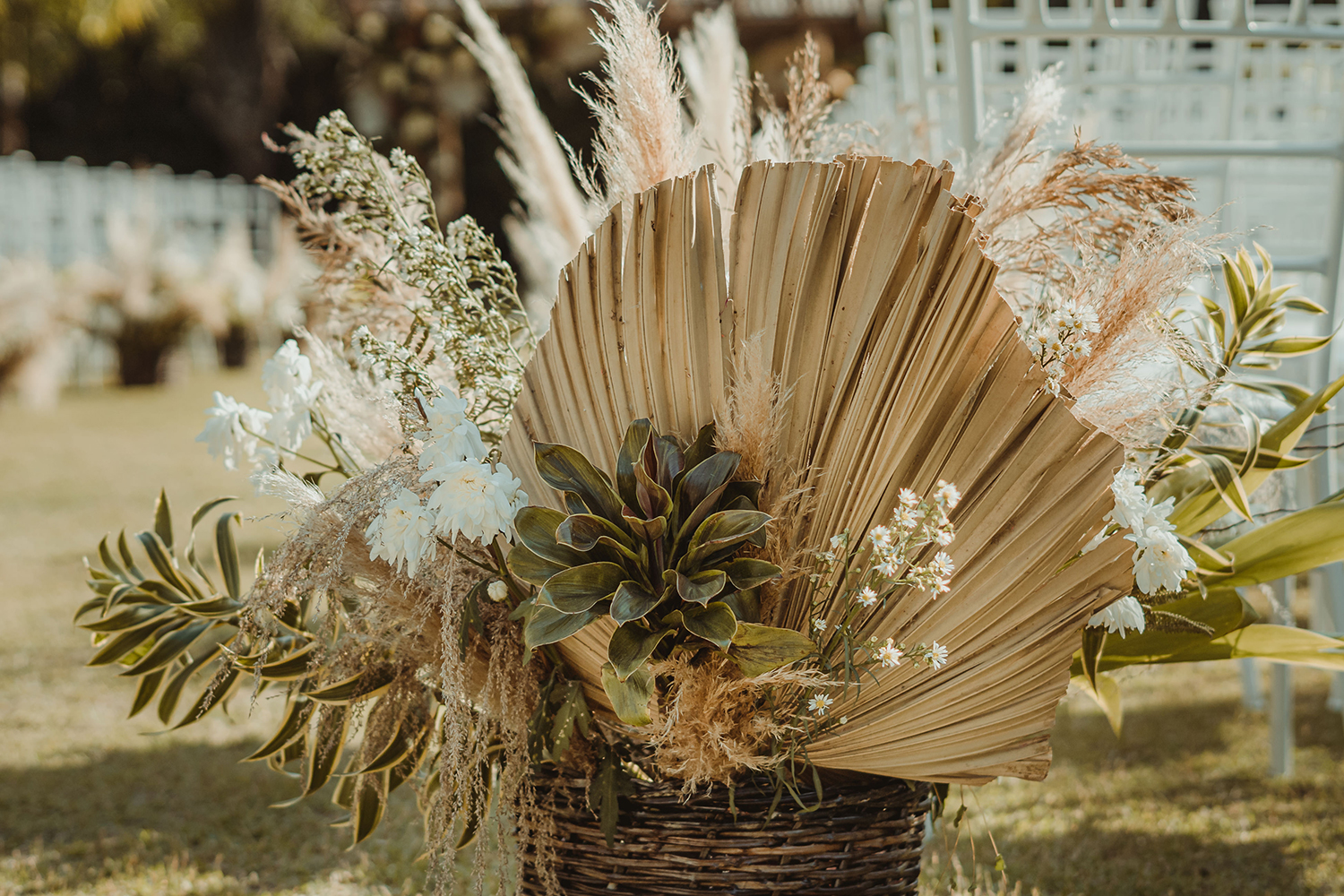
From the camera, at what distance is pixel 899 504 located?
90 cm

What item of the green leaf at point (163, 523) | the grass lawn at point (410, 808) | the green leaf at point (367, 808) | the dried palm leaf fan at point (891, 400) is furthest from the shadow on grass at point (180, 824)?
the dried palm leaf fan at point (891, 400)

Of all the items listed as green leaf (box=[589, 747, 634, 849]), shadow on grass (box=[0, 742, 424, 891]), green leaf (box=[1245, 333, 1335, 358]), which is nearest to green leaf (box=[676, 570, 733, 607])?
green leaf (box=[589, 747, 634, 849])

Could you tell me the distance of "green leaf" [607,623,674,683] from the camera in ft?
2.69

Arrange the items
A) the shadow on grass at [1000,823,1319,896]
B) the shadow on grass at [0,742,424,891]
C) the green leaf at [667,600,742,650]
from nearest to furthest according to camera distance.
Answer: the green leaf at [667,600,742,650], the shadow on grass at [1000,823,1319,896], the shadow on grass at [0,742,424,891]

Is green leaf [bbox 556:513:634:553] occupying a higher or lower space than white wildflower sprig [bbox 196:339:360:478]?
lower

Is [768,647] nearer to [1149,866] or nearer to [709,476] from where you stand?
[709,476]

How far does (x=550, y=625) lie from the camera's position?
864 mm

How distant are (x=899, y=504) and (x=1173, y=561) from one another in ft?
0.75

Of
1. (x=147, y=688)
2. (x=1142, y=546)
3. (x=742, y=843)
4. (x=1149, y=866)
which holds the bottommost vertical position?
(x=1149, y=866)

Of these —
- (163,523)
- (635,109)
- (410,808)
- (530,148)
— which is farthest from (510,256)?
(635,109)

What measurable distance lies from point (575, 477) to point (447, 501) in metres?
0.11

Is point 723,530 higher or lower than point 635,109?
lower

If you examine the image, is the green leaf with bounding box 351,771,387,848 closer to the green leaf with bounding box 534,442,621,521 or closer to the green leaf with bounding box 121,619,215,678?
the green leaf with bounding box 121,619,215,678

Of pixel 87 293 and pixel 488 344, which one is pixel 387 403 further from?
pixel 87 293
